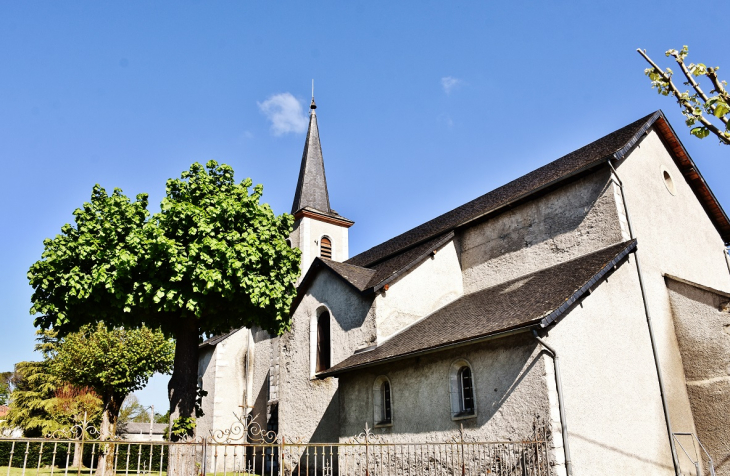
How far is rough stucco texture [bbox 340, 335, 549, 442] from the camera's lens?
11.1 metres

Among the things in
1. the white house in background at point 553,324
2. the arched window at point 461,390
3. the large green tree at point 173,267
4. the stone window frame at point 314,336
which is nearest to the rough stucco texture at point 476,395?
the white house in background at point 553,324

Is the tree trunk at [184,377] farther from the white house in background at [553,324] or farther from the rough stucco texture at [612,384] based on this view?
the rough stucco texture at [612,384]

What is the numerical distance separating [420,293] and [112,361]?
17.1 m

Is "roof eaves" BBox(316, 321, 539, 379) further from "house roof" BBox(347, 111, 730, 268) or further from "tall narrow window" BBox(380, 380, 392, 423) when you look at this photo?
"house roof" BBox(347, 111, 730, 268)

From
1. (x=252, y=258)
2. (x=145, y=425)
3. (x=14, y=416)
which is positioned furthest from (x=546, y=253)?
(x=145, y=425)

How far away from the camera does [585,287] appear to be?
38.3 feet

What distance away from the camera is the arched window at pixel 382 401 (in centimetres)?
1470

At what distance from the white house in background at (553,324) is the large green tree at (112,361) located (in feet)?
31.4

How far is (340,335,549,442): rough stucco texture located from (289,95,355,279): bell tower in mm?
13253

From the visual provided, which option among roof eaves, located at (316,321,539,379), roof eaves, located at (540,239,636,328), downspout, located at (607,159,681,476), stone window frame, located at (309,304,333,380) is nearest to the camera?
roof eaves, located at (540,239,636,328)

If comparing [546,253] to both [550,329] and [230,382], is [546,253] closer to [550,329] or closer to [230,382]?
[550,329]

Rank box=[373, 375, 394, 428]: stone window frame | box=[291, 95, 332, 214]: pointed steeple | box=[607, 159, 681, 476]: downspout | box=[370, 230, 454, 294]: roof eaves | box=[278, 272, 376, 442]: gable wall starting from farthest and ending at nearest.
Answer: box=[291, 95, 332, 214]: pointed steeple → box=[278, 272, 376, 442]: gable wall → box=[370, 230, 454, 294]: roof eaves → box=[373, 375, 394, 428]: stone window frame → box=[607, 159, 681, 476]: downspout

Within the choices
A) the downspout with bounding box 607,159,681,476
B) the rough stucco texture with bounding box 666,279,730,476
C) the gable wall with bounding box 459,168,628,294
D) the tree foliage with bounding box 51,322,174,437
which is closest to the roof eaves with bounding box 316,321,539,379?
the downspout with bounding box 607,159,681,476

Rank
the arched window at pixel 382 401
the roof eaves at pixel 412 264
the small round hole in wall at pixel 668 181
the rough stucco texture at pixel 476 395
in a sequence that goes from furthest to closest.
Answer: the small round hole in wall at pixel 668 181, the roof eaves at pixel 412 264, the arched window at pixel 382 401, the rough stucco texture at pixel 476 395
